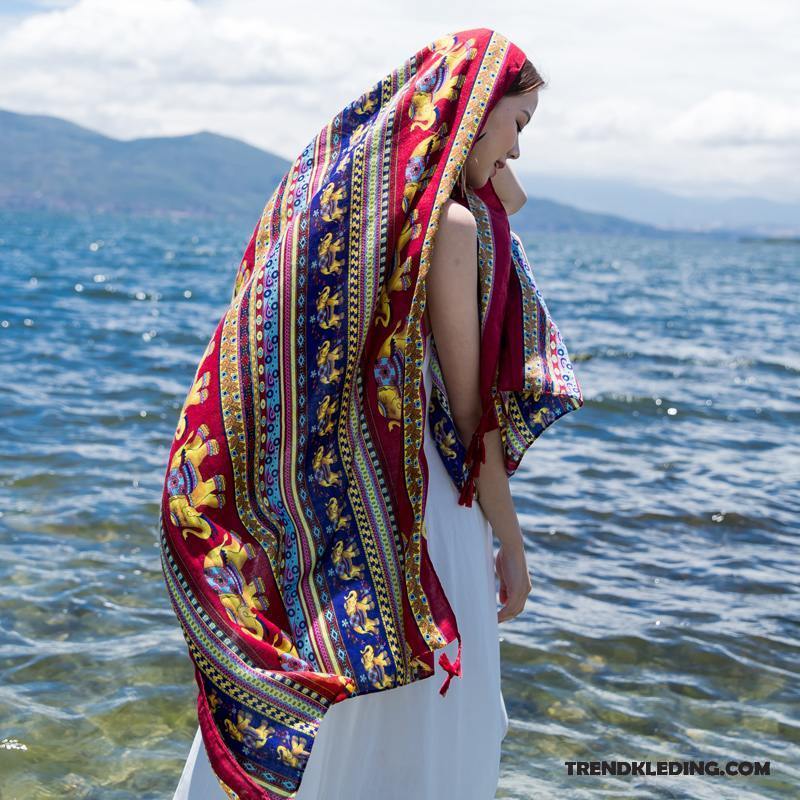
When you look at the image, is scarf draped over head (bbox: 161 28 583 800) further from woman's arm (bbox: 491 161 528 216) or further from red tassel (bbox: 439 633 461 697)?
woman's arm (bbox: 491 161 528 216)

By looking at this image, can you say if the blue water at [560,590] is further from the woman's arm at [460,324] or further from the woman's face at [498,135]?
the woman's face at [498,135]

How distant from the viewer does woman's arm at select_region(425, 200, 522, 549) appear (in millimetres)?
1971

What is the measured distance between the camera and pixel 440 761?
84.4 inches

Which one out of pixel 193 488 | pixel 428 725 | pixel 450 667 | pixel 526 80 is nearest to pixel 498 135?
pixel 526 80

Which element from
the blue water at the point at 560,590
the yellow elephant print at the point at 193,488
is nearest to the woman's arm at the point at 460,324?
the yellow elephant print at the point at 193,488

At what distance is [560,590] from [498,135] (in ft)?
12.3

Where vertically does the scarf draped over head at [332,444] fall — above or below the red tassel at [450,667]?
above

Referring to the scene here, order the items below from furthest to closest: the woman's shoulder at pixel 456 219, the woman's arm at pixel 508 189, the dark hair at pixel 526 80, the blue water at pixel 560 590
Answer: the blue water at pixel 560 590 → the woman's arm at pixel 508 189 → the dark hair at pixel 526 80 → the woman's shoulder at pixel 456 219

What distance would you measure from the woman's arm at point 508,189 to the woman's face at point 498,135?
110 mm

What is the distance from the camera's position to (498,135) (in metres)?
2.06

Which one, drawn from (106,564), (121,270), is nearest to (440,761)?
(106,564)

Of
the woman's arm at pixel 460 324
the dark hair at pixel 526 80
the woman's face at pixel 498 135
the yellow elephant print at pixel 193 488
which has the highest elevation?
the dark hair at pixel 526 80

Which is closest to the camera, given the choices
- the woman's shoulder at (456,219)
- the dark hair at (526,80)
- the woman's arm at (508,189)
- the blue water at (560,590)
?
the woman's shoulder at (456,219)

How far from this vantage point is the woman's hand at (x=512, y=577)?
2.26m
